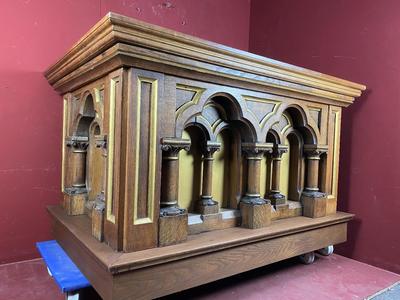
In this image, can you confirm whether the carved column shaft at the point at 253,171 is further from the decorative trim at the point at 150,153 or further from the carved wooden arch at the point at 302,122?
the decorative trim at the point at 150,153

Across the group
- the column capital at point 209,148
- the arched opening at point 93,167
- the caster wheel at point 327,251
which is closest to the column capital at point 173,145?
the column capital at point 209,148

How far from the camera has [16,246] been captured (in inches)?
43.1

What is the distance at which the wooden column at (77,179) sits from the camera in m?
A: 1.00

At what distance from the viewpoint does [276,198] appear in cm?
103

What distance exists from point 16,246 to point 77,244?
0.44 metres

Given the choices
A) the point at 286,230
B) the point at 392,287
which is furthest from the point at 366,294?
the point at 286,230

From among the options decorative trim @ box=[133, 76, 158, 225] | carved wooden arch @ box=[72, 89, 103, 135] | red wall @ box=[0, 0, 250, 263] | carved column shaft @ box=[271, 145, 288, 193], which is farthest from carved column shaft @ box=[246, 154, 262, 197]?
red wall @ box=[0, 0, 250, 263]

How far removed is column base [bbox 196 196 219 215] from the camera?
87cm

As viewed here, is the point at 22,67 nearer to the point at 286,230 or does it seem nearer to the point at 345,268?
the point at 286,230

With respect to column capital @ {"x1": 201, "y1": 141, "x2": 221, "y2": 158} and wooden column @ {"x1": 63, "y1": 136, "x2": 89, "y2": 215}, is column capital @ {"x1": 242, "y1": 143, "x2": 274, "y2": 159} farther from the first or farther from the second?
wooden column @ {"x1": 63, "y1": 136, "x2": 89, "y2": 215}

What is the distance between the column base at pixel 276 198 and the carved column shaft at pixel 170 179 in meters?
0.38

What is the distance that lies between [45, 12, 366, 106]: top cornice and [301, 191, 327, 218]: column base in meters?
0.33

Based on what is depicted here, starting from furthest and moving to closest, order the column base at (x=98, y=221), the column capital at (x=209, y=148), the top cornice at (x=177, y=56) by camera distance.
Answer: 1. the column capital at (x=209, y=148)
2. the column base at (x=98, y=221)
3. the top cornice at (x=177, y=56)

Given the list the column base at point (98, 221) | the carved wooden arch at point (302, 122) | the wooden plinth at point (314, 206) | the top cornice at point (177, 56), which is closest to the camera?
the top cornice at point (177, 56)
